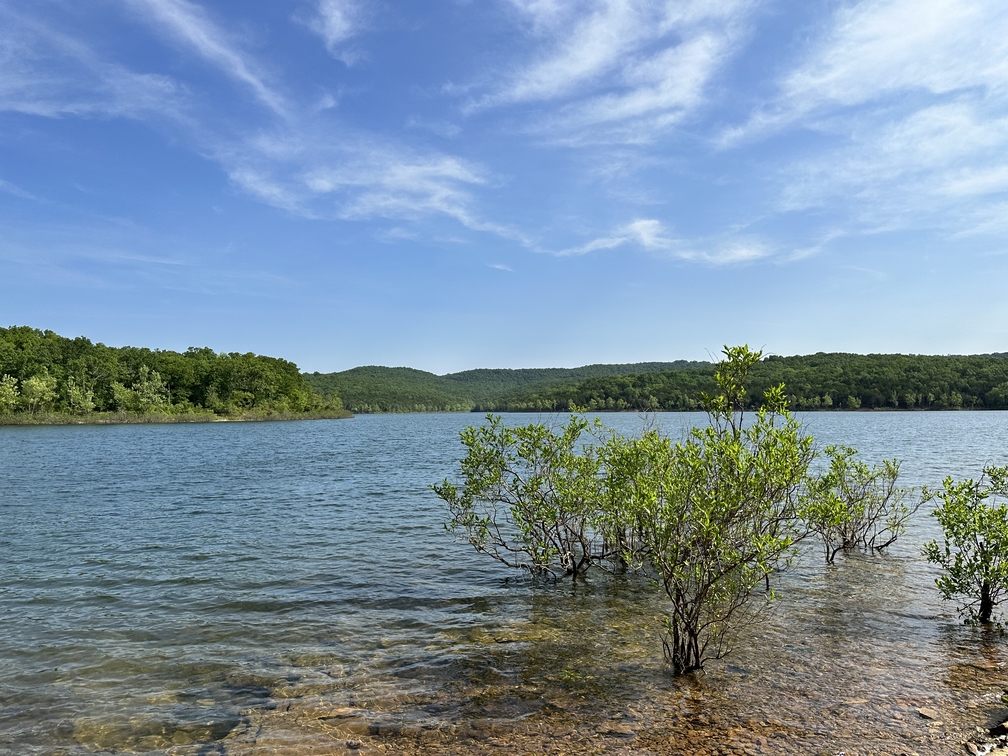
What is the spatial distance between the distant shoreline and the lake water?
108509 mm

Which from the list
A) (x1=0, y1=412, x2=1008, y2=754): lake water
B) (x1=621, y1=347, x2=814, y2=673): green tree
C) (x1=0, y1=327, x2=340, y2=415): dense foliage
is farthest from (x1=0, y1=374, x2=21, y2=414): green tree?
(x1=621, y1=347, x2=814, y2=673): green tree

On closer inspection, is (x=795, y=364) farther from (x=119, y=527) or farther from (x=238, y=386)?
Answer: (x=119, y=527)

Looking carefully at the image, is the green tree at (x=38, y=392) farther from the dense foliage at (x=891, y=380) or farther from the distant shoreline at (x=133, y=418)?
the dense foliage at (x=891, y=380)

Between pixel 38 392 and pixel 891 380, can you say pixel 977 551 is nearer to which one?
pixel 38 392

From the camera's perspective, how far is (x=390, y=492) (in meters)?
29.4

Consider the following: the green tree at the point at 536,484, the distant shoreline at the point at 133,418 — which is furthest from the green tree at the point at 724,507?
the distant shoreline at the point at 133,418

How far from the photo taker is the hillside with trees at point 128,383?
4205 inches

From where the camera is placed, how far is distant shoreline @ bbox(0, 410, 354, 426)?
10200 centimetres

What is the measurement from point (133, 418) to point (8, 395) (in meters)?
22.2

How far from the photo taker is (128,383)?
12888cm

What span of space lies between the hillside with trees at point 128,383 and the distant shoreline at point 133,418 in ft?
0.82

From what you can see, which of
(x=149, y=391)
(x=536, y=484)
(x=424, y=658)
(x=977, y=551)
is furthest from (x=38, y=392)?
(x=977, y=551)

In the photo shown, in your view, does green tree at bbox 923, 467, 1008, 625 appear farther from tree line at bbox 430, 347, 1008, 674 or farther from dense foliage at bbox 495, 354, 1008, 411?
dense foliage at bbox 495, 354, 1008, 411

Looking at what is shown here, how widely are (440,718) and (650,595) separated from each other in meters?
6.60
